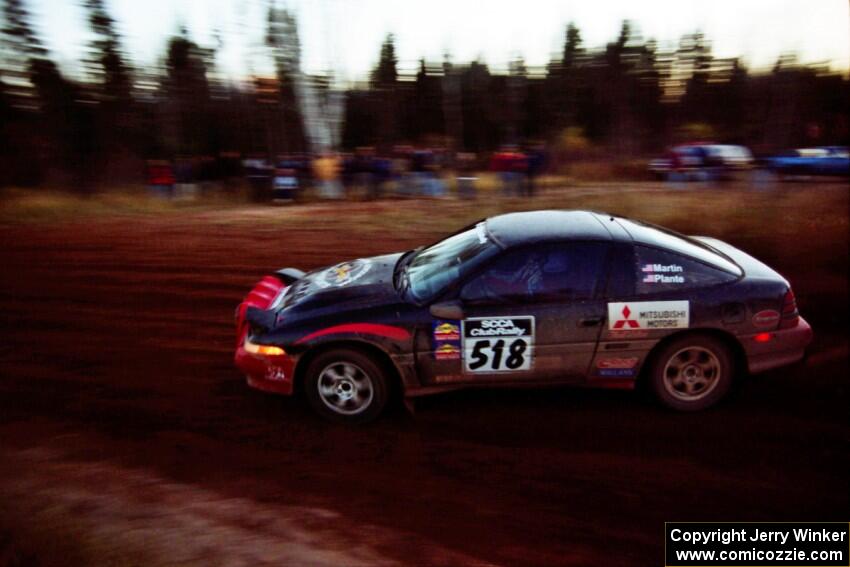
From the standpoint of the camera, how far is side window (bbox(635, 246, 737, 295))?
170 inches

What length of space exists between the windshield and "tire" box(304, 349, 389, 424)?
589mm

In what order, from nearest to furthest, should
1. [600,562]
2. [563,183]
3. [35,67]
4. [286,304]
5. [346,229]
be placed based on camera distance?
[600,562] < [286,304] < [346,229] < [563,183] < [35,67]

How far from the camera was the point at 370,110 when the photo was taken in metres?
34.1

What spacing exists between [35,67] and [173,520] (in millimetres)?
27681

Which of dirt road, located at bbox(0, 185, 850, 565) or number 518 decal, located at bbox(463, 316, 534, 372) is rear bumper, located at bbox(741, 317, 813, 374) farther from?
number 518 decal, located at bbox(463, 316, 534, 372)

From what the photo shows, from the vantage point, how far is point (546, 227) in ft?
15.3

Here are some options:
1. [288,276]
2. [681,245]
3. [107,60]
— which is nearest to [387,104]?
[107,60]

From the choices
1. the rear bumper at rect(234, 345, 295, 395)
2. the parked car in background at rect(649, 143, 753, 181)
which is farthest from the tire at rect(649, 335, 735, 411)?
the parked car in background at rect(649, 143, 753, 181)

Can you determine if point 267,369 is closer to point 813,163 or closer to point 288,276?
point 288,276

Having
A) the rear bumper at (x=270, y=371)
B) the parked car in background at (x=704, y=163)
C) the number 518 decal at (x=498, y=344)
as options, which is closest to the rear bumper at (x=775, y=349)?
the number 518 decal at (x=498, y=344)

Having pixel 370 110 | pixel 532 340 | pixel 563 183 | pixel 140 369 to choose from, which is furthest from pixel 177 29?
pixel 532 340

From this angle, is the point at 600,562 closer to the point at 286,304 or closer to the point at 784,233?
the point at 286,304

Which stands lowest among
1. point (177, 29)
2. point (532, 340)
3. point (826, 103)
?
point (532, 340)

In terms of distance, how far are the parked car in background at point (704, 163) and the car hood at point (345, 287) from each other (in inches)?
681
